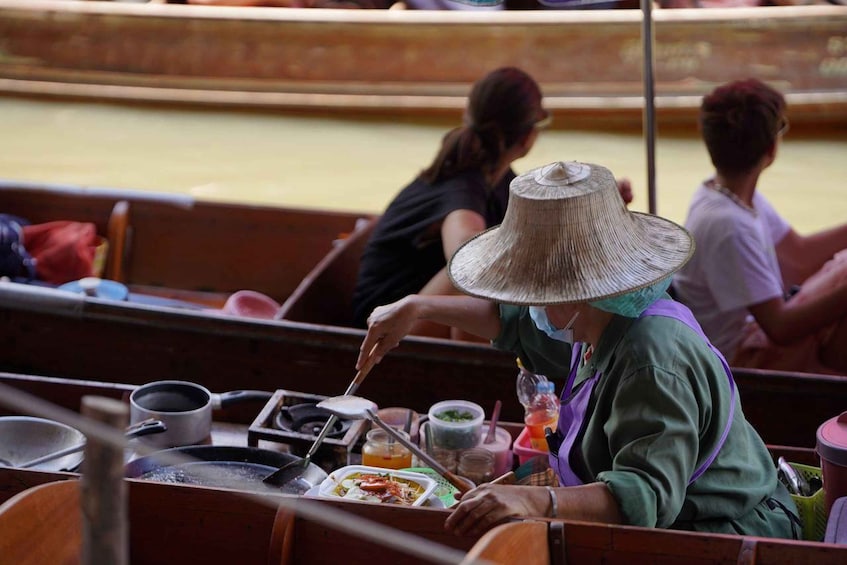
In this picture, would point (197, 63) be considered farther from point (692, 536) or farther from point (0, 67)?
point (692, 536)

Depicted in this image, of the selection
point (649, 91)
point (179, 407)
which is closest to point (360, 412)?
point (179, 407)

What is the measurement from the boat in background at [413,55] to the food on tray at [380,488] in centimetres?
592

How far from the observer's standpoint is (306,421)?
2.81 meters

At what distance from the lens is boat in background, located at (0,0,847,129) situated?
782 cm

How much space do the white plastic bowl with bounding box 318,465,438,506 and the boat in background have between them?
589 centimetres

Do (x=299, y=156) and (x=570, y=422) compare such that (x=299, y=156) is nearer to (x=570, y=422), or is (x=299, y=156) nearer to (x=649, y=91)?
(x=649, y=91)

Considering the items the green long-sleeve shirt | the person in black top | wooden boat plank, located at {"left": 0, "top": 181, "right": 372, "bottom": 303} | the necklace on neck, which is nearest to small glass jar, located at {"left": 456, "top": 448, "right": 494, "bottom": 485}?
the green long-sleeve shirt

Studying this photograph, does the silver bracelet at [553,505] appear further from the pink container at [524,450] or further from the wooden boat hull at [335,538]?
the pink container at [524,450]

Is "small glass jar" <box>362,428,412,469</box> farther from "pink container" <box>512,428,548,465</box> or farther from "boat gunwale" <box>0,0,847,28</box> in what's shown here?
"boat gunwale" <box>0,0,847,28</box>

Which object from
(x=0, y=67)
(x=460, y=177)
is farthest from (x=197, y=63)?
(x=460, y=177)

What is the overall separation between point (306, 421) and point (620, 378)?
102 centimetres

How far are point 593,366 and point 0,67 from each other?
26.7 feet

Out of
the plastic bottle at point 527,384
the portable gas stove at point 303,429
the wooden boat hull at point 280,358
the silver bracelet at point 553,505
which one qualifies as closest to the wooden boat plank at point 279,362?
the wooden boat hull at point 280,358

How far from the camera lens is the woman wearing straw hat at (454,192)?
3543 millimetres
